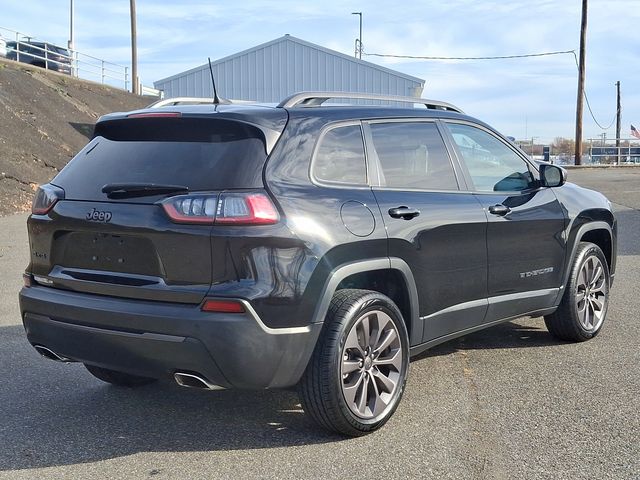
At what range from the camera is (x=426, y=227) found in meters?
4.56

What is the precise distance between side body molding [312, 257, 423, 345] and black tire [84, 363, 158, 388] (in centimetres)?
157

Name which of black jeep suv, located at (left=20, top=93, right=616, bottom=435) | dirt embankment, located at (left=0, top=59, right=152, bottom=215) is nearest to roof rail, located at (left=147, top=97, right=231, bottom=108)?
black jeep suv, located at (left=20, top=93, right=616, bottom=435)

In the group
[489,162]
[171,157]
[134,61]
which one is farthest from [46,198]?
[134,61]

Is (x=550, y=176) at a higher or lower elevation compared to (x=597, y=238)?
higher

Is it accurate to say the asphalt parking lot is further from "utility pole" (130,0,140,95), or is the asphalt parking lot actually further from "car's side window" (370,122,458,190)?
"utility pole" (130,0,140,95)

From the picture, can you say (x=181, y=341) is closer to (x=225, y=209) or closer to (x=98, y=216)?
(x=225, y=209)

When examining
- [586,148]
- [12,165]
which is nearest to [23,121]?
[12,165]

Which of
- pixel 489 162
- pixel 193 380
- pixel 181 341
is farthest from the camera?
pixel 489 162

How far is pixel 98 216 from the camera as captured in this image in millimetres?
4016

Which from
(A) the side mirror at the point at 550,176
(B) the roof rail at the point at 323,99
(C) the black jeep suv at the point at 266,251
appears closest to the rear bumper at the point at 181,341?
(C) the black jeep suv at the point at 266,251

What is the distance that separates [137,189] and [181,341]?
816 mm

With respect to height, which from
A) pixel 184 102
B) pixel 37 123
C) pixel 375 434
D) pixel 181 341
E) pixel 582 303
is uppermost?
pixel 37 123

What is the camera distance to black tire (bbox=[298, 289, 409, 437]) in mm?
3953

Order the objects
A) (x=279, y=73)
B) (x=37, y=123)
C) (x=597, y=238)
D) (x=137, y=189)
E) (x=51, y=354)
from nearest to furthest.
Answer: (x=137, y=189) → (x=51, y=354) → (x=597, y=238) → (x=37, y=123) → (x=279, y=73)
